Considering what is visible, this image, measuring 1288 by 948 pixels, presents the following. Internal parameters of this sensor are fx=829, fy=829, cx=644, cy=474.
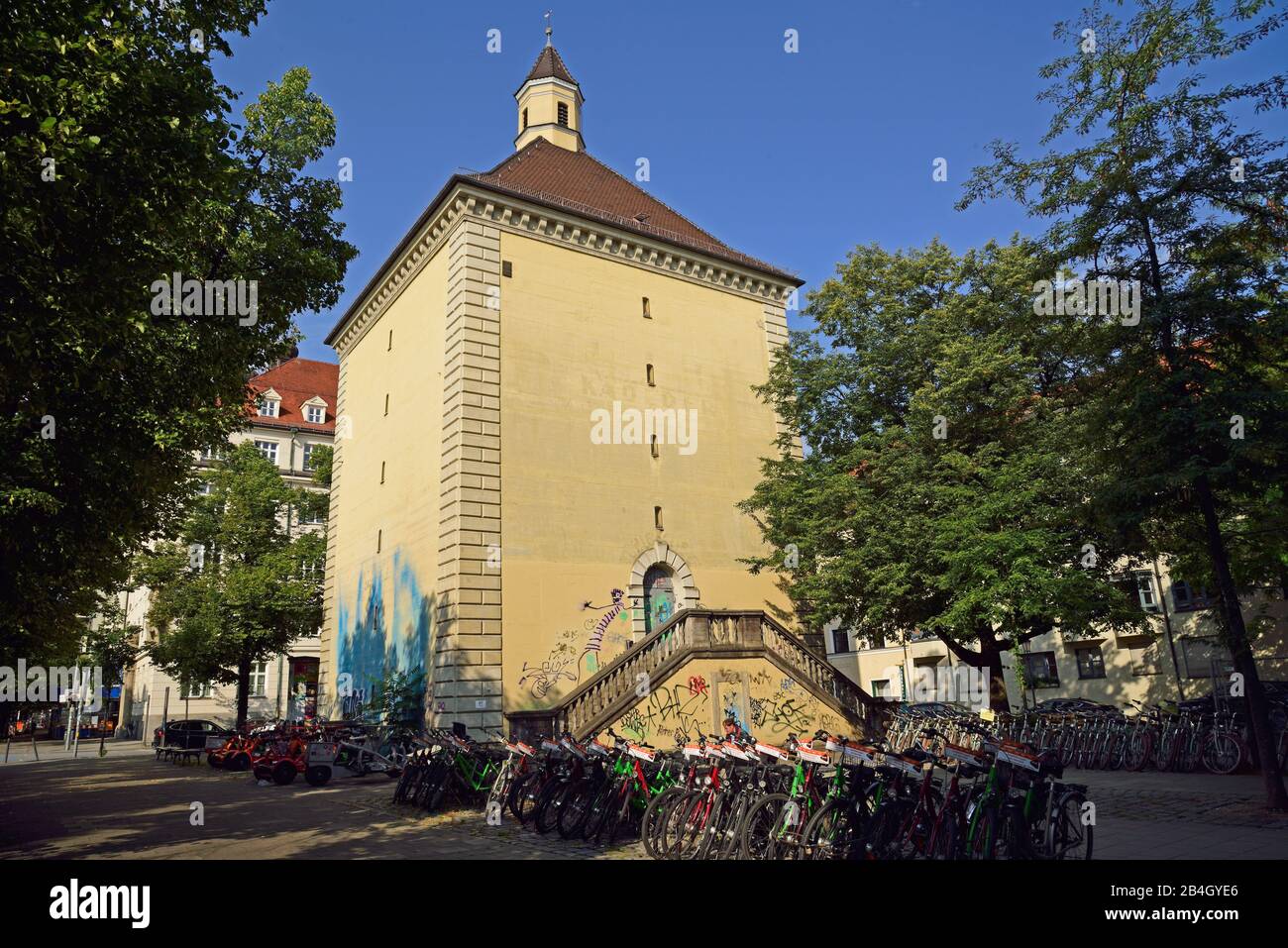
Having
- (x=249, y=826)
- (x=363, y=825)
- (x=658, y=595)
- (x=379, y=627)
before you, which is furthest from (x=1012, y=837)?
(x=379, y=627)

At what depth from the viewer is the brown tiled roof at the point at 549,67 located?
31.4 meters

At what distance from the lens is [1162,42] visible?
12062mm

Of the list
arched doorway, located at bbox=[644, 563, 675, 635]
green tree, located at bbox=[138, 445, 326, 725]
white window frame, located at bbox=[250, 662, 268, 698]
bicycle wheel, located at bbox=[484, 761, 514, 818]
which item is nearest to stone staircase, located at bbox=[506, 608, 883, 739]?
arched doorway, located at bbox=[644, 563, 675, 635]

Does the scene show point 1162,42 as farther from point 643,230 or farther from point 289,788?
point 289,788

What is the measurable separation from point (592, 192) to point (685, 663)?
15.8 m

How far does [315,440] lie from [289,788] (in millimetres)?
35867

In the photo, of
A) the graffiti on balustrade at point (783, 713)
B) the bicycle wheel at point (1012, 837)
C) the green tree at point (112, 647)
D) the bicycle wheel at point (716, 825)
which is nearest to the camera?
the bicycle wheel at point (1012, 837)

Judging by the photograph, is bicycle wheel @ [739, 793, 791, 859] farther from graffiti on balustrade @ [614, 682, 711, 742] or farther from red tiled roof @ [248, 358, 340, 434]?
red tiled roof @ [248, 358, 340, 434]

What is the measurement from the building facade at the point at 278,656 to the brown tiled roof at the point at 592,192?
2351 cm

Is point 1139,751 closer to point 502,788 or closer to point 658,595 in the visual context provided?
point 658,595

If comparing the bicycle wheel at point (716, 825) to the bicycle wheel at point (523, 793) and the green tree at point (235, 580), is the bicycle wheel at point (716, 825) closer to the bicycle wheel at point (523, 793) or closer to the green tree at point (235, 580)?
the bicycle wheel at point (523, 793)

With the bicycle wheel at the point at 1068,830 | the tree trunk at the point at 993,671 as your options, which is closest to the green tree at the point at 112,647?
the tree trunk at the point at 993,671

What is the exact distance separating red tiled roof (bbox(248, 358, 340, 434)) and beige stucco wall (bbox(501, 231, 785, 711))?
2953 cm
